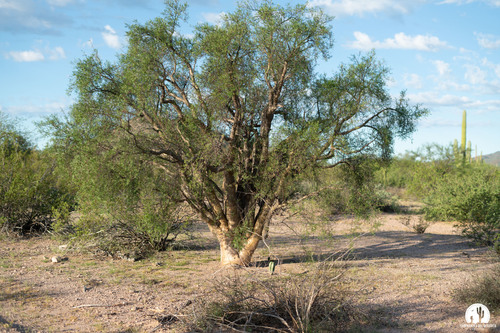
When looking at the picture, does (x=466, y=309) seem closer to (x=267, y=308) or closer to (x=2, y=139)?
(x=267, y=308)

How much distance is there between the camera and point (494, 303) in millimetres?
7070

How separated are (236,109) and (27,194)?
28.7ft

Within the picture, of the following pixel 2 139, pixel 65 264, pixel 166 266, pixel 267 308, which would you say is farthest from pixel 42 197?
pixel 267 308

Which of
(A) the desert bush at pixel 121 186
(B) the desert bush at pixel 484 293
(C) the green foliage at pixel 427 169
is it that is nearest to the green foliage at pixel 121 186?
(A) the desert bush at pixel 121 186

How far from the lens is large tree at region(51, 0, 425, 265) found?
31.0ft

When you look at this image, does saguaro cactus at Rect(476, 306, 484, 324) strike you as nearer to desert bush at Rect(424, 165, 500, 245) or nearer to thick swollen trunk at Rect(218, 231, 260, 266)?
thick swollen trunk at Rect(218, 231, 260, 266)

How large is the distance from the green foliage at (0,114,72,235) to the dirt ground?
93cm

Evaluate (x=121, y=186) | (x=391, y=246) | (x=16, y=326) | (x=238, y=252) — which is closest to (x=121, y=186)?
(x=121, y=186)

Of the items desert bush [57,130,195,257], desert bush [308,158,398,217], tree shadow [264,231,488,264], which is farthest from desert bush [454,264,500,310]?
desert bush [57,130,195,257]

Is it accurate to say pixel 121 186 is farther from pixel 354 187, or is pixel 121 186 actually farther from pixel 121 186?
pixel 354 187

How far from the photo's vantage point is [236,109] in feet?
32.8

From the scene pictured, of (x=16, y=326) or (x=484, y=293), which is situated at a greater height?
(x=484, y=293)

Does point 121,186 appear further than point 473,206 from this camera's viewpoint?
No

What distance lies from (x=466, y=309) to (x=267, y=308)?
342 centimetres
